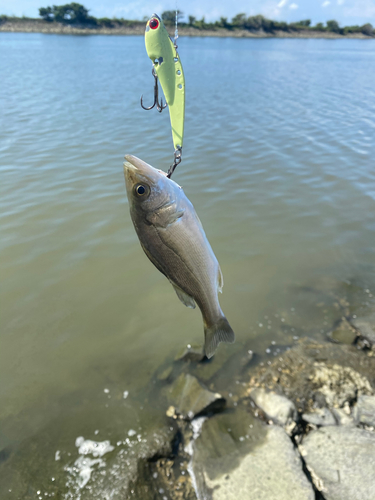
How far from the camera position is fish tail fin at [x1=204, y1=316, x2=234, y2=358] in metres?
2.79

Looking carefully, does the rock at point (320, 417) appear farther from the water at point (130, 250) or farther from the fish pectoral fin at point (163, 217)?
the fish pectoral fin at point (163, 217)

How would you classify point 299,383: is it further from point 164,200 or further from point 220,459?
point 164,200

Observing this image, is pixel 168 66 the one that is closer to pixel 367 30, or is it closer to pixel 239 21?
pixel 239 21

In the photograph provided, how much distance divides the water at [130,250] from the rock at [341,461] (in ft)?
5.56

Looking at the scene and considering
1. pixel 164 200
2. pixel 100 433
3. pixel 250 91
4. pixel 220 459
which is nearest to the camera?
pixel 164 200

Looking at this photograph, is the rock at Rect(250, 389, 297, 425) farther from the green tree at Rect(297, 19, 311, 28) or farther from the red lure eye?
the green tree at Rect(297, 19, 311, 28)

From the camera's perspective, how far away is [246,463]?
3715 mm

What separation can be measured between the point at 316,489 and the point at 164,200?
344 cm

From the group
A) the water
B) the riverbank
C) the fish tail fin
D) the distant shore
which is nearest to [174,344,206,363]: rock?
the riverbank

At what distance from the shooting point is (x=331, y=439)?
149 inches

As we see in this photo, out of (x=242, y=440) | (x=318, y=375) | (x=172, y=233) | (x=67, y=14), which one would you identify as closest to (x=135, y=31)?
(x=67, y=14)

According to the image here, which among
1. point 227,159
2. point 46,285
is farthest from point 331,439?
point 227,159

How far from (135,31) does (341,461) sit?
11453cm

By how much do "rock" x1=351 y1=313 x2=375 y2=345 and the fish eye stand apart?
184 inches
